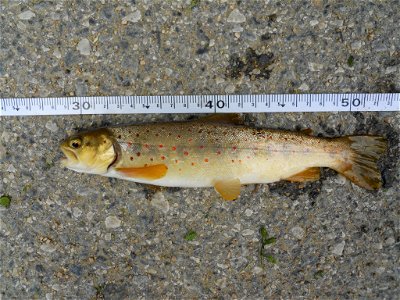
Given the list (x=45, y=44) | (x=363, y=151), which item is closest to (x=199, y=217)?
(x=363, y=151)

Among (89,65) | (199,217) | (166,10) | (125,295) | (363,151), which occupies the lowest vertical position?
(125,295)

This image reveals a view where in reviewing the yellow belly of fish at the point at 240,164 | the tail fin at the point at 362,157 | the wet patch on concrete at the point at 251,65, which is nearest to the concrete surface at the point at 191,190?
the wet patch on concrete at the point at 251,65

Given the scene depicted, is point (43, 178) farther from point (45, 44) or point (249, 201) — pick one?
point (249, 201)

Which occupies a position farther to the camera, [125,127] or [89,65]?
[89,65]

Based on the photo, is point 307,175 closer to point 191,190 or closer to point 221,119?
point 221,119

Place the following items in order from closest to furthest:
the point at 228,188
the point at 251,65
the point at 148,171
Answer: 1. the point at 148,171
2. the point at 228,188
3. the point at 251,65

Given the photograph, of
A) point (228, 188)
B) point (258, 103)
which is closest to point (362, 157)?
point (258, 103)

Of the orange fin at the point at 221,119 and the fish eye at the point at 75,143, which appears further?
the orange fin at the point at 221,119

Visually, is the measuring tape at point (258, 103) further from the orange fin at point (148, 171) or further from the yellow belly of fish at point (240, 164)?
the orange fin at point (148, 171)
